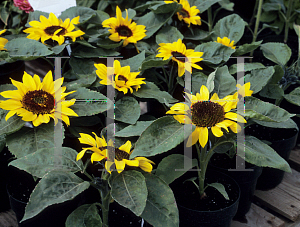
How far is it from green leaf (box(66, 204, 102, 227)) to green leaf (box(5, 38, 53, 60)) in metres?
0.45

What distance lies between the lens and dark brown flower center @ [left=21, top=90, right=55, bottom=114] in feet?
2.61

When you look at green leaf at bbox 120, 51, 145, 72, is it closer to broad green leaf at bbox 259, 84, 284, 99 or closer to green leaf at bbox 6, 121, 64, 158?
green leaf at bbox 6, 121, 64, 158

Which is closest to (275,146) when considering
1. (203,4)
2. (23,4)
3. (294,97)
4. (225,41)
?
(294,97)

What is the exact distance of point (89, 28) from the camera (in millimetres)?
1242

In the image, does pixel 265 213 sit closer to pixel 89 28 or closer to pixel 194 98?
pixel 194 98

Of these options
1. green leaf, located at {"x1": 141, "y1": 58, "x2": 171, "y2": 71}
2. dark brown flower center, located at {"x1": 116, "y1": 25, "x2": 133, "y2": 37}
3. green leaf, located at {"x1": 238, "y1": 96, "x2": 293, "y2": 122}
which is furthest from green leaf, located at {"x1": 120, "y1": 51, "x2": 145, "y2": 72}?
green leaf, located at {"x1": 238, "y1": 96, "x2": 293, "y2": 122}

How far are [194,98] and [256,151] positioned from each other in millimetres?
187

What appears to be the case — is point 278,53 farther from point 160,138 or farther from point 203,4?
point 160,138

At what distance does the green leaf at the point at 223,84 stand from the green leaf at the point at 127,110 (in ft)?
0.72

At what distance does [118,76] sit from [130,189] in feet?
1.19

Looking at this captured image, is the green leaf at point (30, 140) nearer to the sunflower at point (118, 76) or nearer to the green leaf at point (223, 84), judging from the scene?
the sunflower at point (118, 76)

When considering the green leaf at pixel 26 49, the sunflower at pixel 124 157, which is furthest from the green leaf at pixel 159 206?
the green leaf at pixel 26 49

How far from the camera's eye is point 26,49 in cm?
96

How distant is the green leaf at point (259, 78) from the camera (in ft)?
3.10
